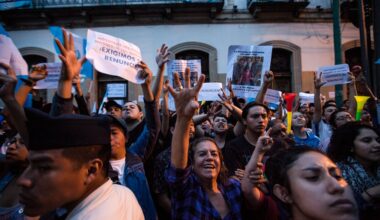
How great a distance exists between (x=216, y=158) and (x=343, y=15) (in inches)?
536

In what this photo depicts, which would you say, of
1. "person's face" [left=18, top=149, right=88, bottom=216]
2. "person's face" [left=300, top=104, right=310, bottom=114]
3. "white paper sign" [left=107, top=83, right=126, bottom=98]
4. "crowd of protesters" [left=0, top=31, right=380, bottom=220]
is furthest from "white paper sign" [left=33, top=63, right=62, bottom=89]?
"white paper sign" [left=107, top=83, right=126, bottom=98]

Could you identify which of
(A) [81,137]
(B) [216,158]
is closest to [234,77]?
(B) [216,158]

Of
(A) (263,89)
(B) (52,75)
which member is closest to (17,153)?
(B) (52,75)

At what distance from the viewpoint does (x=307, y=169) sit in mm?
1924

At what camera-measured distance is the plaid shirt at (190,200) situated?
2504 mm

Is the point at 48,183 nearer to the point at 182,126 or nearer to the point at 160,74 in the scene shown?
the point at 182,126

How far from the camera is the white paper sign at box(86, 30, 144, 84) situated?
354 cm

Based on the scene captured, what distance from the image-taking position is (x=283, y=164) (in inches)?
81.3

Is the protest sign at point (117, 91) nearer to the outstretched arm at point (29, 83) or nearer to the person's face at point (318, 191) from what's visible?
the outstretched arm at point (29, 83)

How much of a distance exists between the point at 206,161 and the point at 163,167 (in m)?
0.77

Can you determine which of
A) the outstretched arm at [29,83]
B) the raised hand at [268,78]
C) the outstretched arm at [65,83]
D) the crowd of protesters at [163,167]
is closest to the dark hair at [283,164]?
the crowd of protesters at [163,167]

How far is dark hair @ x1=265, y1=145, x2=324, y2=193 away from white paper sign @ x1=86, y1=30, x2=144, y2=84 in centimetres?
174

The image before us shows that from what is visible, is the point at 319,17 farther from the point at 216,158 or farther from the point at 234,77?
the point at 216,158

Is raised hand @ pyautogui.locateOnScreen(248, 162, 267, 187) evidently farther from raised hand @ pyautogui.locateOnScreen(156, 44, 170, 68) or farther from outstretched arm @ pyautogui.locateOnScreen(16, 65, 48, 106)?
outstretched arm @ pyautogui.locateOnScreen(16, 65, 48, 106)
